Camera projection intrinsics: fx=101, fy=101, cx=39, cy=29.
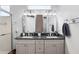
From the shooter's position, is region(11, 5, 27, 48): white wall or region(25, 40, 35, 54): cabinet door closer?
region(25, 40, 35, 54): cabinet door

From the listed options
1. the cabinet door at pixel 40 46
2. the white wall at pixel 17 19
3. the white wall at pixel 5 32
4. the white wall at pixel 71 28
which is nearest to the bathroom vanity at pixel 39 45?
the cabinet door at pixel 40 46

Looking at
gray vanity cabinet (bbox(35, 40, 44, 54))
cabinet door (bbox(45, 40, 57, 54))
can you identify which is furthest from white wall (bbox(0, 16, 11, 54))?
cabinet door (bbox(45, 40, 57, 54))

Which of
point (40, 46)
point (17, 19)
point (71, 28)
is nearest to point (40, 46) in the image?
point (40, 46)

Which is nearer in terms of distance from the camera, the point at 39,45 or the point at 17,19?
the point at 39,45

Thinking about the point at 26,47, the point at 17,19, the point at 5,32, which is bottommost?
the point at 26,47

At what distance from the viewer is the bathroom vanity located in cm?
189

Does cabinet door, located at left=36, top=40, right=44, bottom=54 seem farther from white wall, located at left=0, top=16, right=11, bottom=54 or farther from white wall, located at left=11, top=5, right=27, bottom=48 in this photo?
white wall, located at left=0, top=16, right=11, bottom=54

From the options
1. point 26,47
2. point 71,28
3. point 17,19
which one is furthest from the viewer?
point 17,19

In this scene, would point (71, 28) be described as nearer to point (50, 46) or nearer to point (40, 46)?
point (50, 46)

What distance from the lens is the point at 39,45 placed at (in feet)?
6.28

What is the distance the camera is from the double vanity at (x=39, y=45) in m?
1.89

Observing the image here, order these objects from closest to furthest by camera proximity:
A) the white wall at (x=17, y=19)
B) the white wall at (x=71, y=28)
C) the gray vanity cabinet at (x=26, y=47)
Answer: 1. the white wall at (x=71, y=28)
2. the gray vanity cabinet at (x=26, y=47)
3. the white wall at (x=17, y=19)

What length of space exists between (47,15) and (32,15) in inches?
13.3

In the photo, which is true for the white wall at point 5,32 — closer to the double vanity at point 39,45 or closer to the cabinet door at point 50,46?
the double vanity at point 39,45
